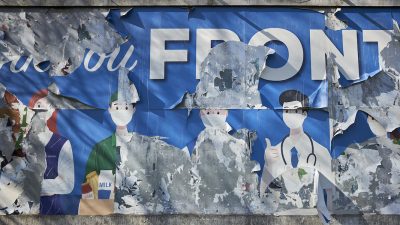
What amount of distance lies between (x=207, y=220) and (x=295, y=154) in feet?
7.34

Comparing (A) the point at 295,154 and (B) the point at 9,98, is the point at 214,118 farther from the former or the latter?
(B) the point at 9,98

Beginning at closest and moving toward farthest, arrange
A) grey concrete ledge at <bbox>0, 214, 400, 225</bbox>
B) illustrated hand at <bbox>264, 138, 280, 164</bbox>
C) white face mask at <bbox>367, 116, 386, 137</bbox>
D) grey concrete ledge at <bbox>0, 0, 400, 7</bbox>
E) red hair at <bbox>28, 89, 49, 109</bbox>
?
grey concrete ledge at <bbox>0, 214, 400, 225</bbox>
illustrated hand at <bbox>264, 138, 280, 164</bbox>
white face mask at <bbox>367, 116, 386, 137</bbox>
red hair at <bbox>28, 89, 49, 109</bbox>
grey concrete ledge at <bbox>0, 0, 400, 7</bbox>

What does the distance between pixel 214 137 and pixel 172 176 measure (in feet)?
3.86

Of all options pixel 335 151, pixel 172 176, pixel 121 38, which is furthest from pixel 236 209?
pixel 121 38

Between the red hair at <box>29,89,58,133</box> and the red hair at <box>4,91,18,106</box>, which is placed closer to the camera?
the red hair at <box>29,89,58,133</box>

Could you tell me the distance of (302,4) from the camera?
11.5m

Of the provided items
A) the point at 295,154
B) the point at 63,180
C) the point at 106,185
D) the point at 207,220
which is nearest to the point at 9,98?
the point at 63,180

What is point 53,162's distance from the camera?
1099 cm

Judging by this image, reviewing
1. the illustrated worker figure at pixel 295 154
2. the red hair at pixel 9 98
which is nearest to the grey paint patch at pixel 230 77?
the illustrated worker figure at pixel 295 154

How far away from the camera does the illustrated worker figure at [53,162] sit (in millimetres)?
10844

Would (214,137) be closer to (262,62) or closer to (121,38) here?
(262,62)

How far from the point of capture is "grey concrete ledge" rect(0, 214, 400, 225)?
34.9ft

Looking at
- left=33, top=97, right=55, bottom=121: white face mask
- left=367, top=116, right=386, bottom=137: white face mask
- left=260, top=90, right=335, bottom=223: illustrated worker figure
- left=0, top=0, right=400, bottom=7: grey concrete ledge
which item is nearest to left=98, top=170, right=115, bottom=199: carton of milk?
left=33, top=97, right=55, bottom=121: white face mask

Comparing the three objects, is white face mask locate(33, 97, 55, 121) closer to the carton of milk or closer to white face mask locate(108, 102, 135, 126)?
white face mask locate(108, 102, 135, 126)
